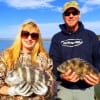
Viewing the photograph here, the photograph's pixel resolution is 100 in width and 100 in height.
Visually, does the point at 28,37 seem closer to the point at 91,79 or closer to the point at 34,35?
the point at 34,35

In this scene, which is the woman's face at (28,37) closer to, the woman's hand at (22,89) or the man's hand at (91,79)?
the woman's hand at (22,89)

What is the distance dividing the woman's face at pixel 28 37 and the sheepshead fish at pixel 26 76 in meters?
0.49

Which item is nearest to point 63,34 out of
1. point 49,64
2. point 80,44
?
point 80,44

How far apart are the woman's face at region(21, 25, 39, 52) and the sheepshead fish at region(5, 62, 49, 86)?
0.49m

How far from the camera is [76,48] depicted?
28.9ft

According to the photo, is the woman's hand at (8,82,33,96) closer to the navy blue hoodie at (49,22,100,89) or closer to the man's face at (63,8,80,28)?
the navy blue hoodie at (49,22,100,89)

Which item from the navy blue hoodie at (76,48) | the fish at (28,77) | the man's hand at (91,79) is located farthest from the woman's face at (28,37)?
the man's hand at (91,79)

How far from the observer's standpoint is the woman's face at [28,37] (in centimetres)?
800

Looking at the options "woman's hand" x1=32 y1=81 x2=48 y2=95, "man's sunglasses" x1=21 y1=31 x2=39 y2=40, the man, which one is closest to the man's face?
the man

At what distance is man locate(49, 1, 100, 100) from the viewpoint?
8.77m

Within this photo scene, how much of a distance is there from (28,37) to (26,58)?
391mm

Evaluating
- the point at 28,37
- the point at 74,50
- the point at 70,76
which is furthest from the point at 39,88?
the point at 74,50

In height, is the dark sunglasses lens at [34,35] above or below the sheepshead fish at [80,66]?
above

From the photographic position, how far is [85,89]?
8820 mm
